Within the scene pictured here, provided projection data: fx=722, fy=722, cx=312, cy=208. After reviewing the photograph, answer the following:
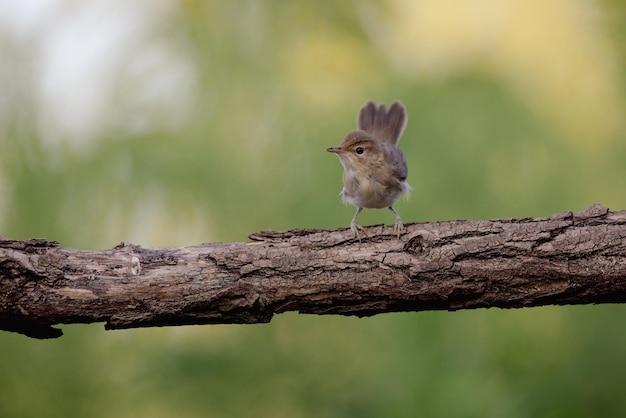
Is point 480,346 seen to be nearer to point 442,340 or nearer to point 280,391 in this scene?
point 442,340

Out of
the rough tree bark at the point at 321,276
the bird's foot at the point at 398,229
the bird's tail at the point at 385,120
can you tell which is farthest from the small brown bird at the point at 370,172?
the rough tree bark at the point at 321,276

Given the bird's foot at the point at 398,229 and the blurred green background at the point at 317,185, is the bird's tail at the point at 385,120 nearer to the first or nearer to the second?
the blurred green background at the point at 317,185

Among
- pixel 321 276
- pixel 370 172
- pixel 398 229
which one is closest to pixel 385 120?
pixel 370 172

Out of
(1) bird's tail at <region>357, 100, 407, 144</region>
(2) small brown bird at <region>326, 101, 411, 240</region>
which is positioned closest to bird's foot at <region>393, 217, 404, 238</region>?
(2) small brown bird at <region>326, 101, 411, 240</region>

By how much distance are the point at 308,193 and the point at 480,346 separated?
174 cm

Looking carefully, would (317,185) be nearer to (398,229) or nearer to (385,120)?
(385,120)

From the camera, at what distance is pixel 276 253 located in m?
2.88

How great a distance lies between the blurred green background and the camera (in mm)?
5367

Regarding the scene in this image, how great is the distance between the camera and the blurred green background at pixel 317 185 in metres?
5.37

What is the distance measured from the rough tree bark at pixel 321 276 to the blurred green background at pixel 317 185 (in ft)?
8.48

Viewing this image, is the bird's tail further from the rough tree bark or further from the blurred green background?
the rough tree bark

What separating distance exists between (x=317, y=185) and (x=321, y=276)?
2887mm

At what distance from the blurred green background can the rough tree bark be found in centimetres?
258

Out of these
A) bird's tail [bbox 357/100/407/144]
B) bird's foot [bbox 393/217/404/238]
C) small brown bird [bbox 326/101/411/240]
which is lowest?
bird's foot [bbox 393/217/404/238]
